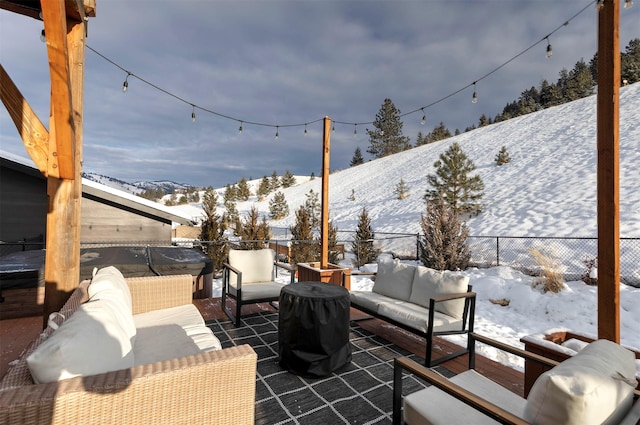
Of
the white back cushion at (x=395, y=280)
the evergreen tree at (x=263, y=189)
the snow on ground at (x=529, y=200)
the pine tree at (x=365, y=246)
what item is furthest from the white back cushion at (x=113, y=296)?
the evergreen tree at (x=263, y=189)

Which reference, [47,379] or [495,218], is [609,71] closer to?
[47,379]

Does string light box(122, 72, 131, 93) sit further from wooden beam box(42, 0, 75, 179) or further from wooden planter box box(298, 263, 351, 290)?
wooden planter box box(298, 263, 351, 290)

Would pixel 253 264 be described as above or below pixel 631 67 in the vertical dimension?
below

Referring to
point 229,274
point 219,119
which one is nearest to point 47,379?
point 229,274

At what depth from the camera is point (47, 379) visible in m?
1.21

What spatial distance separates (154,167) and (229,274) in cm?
5084

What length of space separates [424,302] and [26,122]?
4.00m

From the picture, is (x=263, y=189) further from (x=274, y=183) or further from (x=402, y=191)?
(x=402, y=191)

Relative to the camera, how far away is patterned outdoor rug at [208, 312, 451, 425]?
6.87 feet

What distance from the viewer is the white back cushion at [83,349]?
3.98 ft

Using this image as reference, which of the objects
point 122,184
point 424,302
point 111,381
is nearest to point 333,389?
point 424,302

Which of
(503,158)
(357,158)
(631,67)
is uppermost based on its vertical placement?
(631,67)

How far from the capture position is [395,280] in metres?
3.76

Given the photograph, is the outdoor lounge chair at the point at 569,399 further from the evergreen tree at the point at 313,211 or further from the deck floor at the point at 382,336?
the evergreen tree at the point at 313,211
